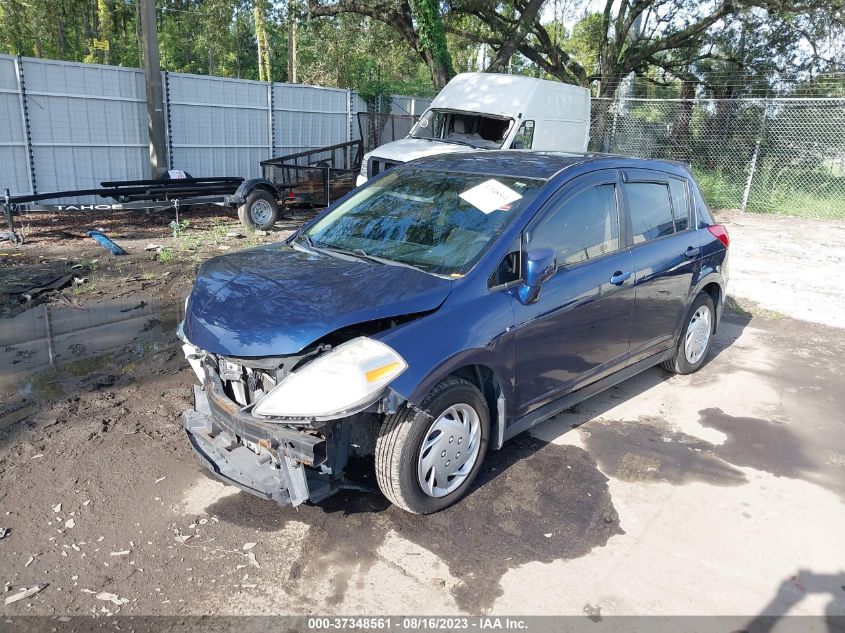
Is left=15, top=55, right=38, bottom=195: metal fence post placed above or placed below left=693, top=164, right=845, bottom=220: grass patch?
above

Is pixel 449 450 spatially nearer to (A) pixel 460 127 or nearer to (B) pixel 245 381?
Answer: (B) pixel 245 381

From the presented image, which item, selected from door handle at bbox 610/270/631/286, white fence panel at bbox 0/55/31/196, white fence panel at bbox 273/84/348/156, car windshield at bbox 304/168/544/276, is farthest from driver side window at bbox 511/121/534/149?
white fence panel at bbox 0/55/31/196

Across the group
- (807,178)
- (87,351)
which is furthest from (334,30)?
(87,351)

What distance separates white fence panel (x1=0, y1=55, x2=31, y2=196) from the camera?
38.8 ft

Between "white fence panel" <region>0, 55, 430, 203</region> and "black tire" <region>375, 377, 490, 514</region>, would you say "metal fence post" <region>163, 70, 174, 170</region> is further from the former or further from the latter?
"black tire" <region>375, 377, 490, 514</region>

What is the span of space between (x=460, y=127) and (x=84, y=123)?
757 cm

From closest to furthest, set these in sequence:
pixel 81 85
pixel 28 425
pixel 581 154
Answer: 1. pixel 28 425
2. pixel 581 154
3. pixel 81 85

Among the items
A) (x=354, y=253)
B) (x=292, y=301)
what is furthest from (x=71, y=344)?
(x=292, y=301)

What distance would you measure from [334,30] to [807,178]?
15177mm

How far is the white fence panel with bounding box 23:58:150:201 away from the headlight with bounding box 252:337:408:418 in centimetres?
1209

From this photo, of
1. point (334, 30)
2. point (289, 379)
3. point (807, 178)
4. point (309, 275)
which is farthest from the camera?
point (334, 30)

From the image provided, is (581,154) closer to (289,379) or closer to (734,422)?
(734,422)

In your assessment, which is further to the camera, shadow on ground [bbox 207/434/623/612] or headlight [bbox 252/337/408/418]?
shadow on ground [bbox 207/434/623/612]

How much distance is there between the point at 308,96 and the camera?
16.7 meters
